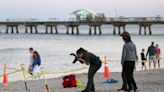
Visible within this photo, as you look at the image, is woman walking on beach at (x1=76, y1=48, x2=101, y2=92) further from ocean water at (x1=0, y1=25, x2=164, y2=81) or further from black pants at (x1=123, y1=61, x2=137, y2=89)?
ocean water at (x1=0, y1=25, x2=164, y2=81)

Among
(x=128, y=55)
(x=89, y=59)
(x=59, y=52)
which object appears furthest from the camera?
(x=59, y=52)

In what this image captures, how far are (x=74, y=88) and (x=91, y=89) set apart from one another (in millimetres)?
1477

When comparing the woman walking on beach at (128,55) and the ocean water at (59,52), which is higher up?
the woman walking on beach at (128,55)

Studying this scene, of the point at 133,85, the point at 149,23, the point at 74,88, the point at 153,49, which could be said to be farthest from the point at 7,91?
the point at 149,23

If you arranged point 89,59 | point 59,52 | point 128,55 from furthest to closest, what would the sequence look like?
point 59,52, point 128,55, point 89,59

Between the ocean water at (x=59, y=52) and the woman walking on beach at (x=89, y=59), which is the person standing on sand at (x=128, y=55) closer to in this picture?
the woman walking on beach at (x=89, y=59)

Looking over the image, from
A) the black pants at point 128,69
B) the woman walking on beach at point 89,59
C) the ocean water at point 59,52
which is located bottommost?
the ocean water at point 59,52

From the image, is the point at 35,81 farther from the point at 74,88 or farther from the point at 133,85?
the point at 133,85

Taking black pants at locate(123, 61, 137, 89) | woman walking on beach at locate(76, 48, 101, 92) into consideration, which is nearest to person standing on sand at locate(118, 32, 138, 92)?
black pants at locate(123, 61, 137, 89)

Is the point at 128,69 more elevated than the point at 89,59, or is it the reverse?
the point at 89,59

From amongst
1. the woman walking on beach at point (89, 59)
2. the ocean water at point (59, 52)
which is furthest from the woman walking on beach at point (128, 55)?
the ocean water at point (59, 52)

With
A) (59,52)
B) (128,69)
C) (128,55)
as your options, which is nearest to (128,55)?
(128,55)

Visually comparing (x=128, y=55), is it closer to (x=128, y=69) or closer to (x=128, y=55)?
(x=128, y=55)

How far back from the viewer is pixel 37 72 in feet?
57.3
